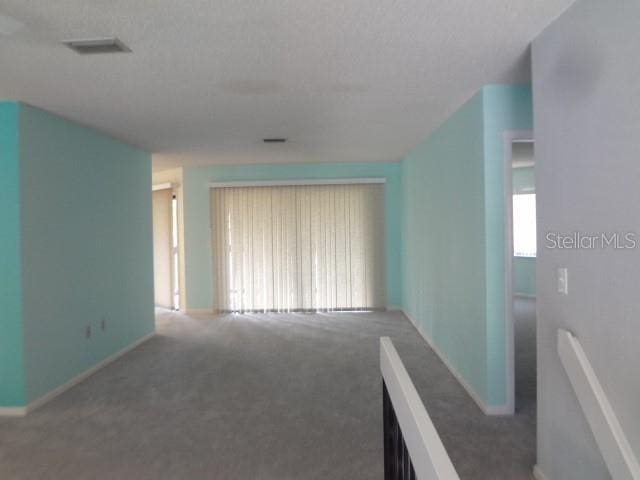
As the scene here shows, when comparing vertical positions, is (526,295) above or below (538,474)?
above

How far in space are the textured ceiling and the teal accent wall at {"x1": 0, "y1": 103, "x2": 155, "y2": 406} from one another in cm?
33

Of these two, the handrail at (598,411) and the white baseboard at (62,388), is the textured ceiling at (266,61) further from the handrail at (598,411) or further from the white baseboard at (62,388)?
the white baseboard at (62,388)

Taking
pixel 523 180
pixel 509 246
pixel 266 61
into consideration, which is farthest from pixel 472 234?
pixel 523 180

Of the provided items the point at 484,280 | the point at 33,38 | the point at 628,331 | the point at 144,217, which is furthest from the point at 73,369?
the point at 628,331

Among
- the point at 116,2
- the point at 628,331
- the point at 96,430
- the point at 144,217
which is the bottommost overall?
the point at 96,430

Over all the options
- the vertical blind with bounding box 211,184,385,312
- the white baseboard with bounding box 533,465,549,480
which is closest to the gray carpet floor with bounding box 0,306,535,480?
the white baseboard with bounding box 533,465,549,480

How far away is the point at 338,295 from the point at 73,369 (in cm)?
401

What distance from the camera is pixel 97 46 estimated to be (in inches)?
93.0

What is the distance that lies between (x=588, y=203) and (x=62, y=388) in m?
4.18

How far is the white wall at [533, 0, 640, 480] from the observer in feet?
5.30

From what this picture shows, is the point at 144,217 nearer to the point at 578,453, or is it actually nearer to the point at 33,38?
the point at 33,38

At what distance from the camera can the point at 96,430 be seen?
307 cm

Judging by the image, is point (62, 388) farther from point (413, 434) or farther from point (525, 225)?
point (525, 225)

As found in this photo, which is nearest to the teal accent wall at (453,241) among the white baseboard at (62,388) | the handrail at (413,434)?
the handrail at (413,434)
